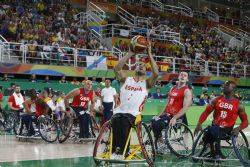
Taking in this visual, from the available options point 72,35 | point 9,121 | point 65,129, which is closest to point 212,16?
point 72,35

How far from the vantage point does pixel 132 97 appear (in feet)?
23.7

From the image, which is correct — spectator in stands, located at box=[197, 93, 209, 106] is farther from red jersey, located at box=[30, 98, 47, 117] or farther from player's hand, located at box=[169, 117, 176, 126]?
player's hand, located at box=[169, 117, 176, 126]

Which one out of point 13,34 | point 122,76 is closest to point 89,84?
point 122,76

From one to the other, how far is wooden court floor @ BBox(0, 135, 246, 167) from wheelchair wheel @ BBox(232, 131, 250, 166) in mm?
361

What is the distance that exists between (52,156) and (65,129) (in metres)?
2.87

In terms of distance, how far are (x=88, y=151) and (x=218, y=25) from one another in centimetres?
3159

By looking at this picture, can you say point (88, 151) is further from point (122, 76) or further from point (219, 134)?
point (122, 76)

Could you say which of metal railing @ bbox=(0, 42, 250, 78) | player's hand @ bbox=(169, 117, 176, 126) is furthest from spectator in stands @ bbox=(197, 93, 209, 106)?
player's hand @ bbox=(169, 117, 176, 126)

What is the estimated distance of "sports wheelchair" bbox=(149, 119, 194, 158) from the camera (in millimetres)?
10008

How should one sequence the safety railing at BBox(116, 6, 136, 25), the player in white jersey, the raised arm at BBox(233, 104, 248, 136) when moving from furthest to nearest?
the safety railing at BBox(116, 6, 136, 25) → the raised arm at BBox(233, 104, 248, 136) → the player in white jersey

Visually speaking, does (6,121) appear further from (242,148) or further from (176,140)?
(242,148)

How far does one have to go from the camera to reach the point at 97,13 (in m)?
32.7

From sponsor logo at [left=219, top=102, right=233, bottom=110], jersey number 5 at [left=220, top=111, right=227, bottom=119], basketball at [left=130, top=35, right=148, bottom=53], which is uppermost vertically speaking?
basketball at [left=130, top=35, right=148, bottom=53]

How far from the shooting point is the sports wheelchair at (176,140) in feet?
32.8
